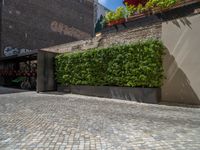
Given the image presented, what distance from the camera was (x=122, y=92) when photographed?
30.5 ft

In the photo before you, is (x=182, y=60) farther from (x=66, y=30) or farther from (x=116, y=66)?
(x=66, y=30)

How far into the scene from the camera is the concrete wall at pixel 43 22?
62.7ft

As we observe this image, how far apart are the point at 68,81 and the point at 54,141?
27.6 ft

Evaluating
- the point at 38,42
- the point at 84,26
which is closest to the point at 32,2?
the point at 38,42

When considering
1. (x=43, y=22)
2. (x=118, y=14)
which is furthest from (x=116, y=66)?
(x=43, y=22)

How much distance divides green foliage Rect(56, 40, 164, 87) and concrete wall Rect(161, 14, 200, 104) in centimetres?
39

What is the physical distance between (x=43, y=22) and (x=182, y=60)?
1743 cm

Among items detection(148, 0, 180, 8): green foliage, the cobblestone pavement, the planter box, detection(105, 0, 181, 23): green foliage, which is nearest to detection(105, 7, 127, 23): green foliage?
detection(105, 0, 181, 23): green foliage

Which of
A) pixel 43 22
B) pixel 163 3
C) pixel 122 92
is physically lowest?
pixel 122 92

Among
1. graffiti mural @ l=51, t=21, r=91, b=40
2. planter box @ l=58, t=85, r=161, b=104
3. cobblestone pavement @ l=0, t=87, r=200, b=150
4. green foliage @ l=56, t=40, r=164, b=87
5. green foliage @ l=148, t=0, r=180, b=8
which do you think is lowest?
cobblestone pavement @ l=0, t=87, r=200, b=150

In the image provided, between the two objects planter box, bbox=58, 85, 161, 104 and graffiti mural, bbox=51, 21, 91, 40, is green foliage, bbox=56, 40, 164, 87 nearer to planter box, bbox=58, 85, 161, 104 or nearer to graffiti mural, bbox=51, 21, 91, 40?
planter box, bbox=58, 85, 161, 104

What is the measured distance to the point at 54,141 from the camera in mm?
3523

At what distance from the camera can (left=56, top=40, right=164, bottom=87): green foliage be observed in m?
8.16

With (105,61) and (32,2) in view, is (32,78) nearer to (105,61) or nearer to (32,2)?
(105,61)
